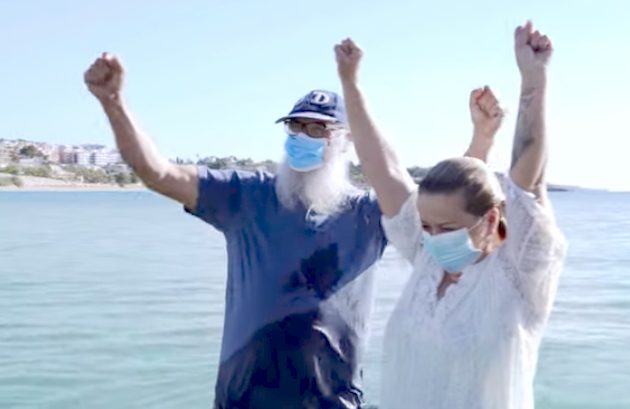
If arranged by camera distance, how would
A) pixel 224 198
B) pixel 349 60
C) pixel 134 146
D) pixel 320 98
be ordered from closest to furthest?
pixel 349 60 < pixel 134 146 < pixel 224 198 < pixel 320 98

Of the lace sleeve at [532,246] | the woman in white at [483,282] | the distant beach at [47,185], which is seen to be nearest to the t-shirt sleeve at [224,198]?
the woman in white at [483,282]

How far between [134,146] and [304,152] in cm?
55

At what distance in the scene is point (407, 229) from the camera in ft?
10.3

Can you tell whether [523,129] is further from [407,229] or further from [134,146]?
[134,146]

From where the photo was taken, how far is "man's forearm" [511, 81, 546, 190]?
8.80 feet

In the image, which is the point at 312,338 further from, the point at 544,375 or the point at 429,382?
the point at 544,375

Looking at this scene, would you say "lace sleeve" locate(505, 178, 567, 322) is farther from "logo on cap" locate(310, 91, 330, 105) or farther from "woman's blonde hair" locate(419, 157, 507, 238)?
"logo on cap" locate(310, 91, 330, 105)

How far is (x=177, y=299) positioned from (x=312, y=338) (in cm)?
1215

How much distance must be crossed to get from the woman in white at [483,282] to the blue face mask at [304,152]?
0.79 meters

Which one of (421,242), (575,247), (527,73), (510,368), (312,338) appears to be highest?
(527,73)

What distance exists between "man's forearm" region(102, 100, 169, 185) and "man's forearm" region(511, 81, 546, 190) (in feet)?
4.06

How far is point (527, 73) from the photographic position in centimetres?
273

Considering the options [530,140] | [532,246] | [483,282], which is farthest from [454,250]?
[530,140]

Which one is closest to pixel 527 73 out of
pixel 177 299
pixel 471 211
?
pixel 471 211
